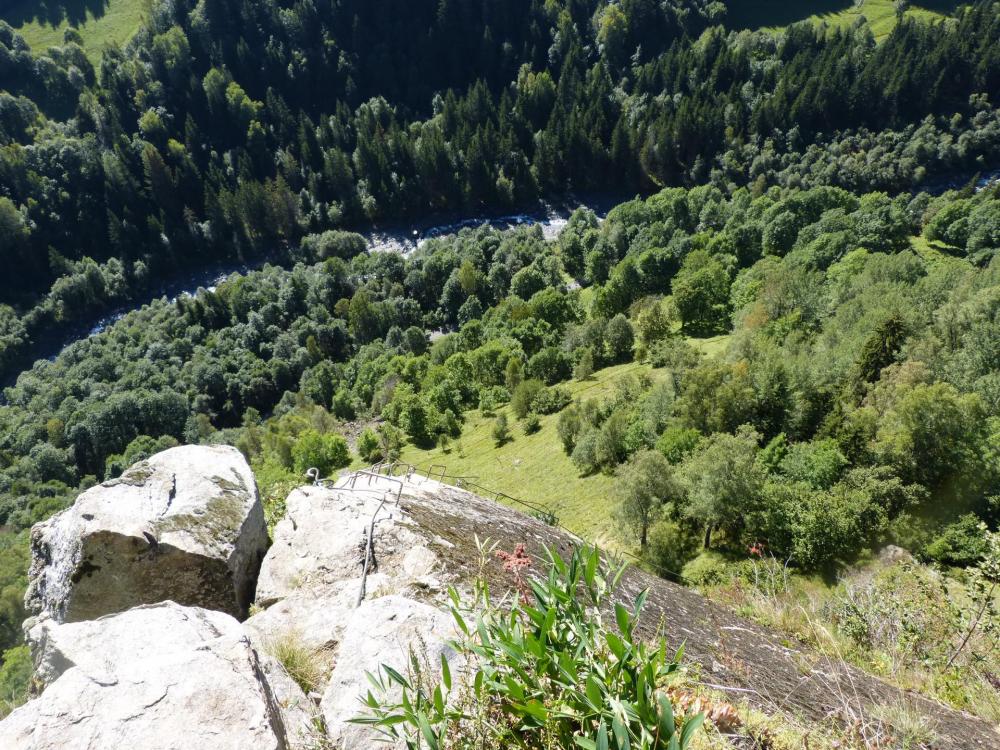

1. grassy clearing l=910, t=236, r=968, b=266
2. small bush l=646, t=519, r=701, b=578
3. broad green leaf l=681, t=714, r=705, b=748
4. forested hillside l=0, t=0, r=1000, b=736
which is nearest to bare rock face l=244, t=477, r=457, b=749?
broad green leaf l=681, t=714, r=705, b=748

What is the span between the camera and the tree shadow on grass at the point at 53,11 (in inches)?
7205

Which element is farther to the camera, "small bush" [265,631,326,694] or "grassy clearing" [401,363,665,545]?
"grassy clearing" [401,363,665,545]

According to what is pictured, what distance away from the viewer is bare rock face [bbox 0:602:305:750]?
445 centimetres

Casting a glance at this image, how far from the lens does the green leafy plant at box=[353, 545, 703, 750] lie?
3299mm

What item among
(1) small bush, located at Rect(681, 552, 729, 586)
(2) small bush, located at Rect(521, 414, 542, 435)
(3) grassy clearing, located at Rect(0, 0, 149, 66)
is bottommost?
(2) small bush, located at Rect(521, 414, 542, 435)

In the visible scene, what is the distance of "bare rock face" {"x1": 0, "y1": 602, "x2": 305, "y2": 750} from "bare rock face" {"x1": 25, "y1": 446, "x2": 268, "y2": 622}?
9.81ft

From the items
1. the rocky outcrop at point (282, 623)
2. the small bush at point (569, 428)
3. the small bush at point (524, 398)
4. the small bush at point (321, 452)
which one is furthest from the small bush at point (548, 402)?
the rocky outcrop at point (282, 623)

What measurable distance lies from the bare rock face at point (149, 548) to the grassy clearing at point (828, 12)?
654 feet

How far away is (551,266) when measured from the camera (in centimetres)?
10688


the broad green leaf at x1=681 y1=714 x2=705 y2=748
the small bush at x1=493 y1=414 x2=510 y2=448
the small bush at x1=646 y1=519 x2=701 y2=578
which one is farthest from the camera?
the small bush at x1=493 y1=414 x2=510 y2=448

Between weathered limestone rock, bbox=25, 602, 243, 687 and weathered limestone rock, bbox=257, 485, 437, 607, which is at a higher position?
weathered limestone rock, bbox=25, 602, 243, 687

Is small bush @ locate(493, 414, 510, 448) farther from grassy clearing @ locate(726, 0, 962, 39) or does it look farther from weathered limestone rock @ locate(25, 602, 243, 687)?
grassy clearing @ locate(726, 0, 962, 39)

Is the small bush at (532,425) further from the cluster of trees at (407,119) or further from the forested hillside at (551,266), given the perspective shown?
the cluster of trees at (407,119)

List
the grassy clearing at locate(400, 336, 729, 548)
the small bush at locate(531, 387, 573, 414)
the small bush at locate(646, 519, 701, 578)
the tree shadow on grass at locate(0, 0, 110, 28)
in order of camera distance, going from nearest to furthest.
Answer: the small bush at locate(646, 519, 701, 578) < the grassy clearing at locate(400, 336, 729, 548) < the small bush at locate(531, 387, 573, 414) < the tree shadow on grass at locate(0, 0, 110, 28)
